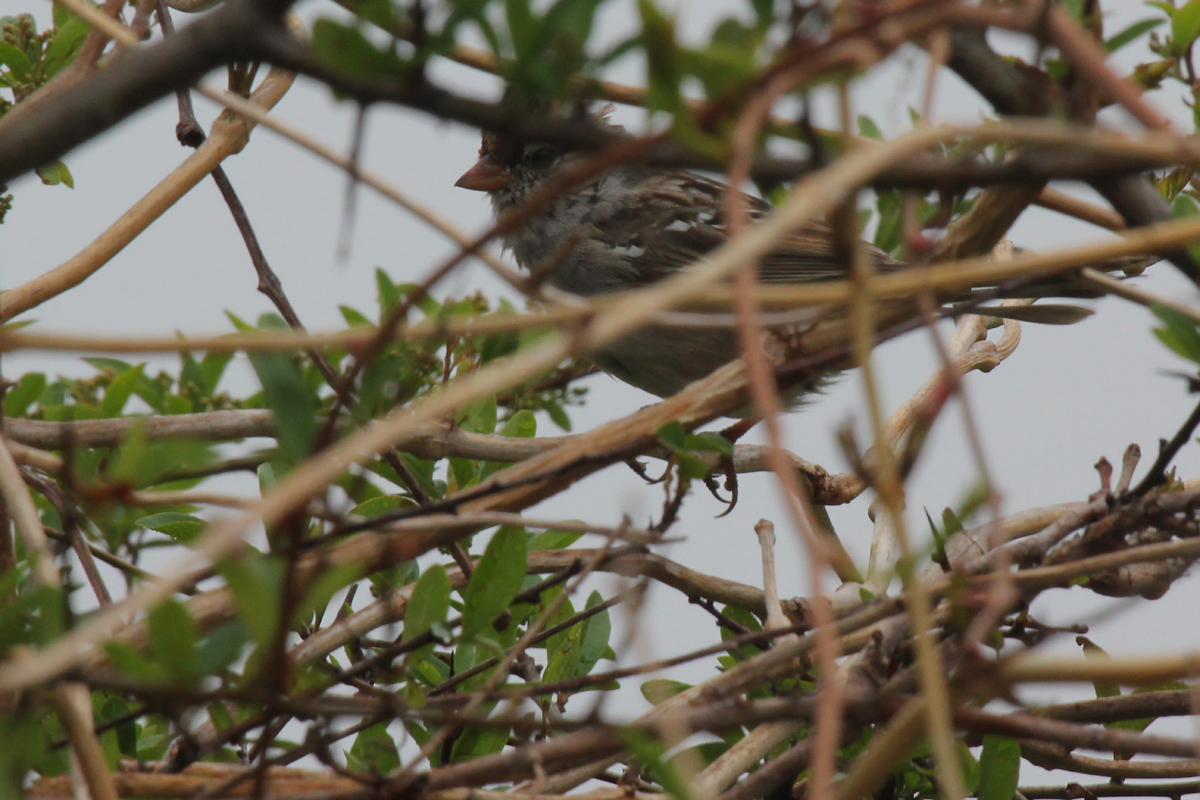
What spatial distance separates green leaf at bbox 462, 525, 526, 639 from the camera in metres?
1.45

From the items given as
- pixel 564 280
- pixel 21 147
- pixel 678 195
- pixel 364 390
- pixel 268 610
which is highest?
pixel 678 195

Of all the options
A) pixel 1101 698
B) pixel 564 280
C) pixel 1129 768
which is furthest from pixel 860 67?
pixel 564 280

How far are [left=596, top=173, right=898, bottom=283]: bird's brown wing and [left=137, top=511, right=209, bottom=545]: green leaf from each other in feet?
7.27

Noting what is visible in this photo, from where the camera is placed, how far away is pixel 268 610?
0.79 metres

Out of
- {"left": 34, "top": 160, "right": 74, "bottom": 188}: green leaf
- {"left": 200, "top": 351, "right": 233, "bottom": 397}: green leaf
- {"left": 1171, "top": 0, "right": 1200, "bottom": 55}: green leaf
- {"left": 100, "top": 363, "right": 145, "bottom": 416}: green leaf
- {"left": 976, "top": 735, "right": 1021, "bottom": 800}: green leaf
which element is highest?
{"left": 34, "top": 160, "right": 74, "bottom": 188}: green leaf

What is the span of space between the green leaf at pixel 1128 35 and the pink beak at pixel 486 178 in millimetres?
3045

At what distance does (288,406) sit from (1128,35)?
2.81 feet

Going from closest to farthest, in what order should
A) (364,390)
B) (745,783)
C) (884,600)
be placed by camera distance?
(364,390) → (884,600) → (745,783)

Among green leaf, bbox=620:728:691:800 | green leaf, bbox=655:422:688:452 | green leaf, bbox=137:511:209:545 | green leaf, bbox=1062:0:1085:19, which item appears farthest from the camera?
green leaf, bbox=137:511:209:545

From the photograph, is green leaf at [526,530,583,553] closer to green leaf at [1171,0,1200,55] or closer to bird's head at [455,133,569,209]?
green leaf at [1171,0,1200,55]

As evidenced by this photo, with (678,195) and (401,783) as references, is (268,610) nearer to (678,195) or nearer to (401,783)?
(401,783)

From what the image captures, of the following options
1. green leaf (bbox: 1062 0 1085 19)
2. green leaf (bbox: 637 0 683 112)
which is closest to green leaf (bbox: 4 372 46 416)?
green leaf (bbox: 637 0 683 112)

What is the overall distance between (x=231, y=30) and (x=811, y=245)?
348 cm

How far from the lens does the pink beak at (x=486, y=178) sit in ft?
13.2
